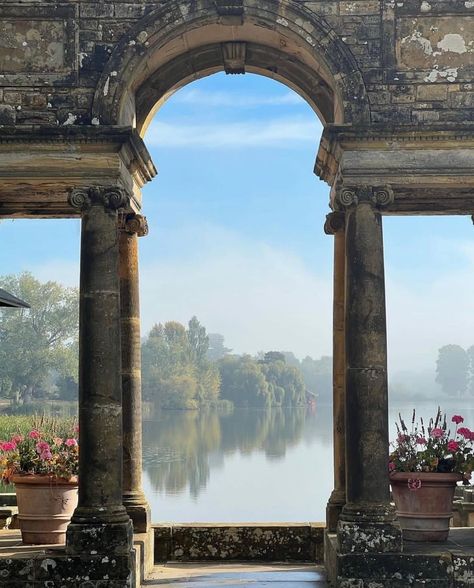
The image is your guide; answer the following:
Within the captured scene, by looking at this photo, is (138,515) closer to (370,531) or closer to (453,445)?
(370,531)

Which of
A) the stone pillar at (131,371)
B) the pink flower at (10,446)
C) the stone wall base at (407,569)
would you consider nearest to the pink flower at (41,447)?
the pink flower at (10,446)

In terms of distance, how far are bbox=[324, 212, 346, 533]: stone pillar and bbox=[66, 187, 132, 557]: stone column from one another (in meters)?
3.38

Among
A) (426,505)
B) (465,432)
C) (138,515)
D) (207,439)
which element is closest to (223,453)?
(207,439)

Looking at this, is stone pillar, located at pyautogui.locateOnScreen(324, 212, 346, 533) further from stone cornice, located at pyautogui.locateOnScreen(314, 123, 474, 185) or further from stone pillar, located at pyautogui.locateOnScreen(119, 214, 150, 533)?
stone pillar, located at pyautogui.locateOnScreen(119, 214, 150, 533)

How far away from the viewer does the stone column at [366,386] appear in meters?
12.8

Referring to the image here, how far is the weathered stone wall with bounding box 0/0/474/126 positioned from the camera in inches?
537

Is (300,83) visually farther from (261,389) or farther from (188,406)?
(261,389)

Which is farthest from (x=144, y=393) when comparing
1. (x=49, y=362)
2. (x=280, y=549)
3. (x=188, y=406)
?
(x=280, y=549)

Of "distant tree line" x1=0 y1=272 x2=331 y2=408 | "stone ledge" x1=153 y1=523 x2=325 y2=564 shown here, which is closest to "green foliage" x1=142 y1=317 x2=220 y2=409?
"distant tree line" x1=0 y1=272 x2=331 y2=408

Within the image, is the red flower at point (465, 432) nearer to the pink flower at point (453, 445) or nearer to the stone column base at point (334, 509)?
the pink flower at point (453, 445)

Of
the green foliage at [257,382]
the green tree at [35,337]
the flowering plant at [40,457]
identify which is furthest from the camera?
the green foliage at [257,382]

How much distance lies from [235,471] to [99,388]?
52.2 metres

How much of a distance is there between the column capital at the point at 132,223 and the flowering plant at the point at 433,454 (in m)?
4.88

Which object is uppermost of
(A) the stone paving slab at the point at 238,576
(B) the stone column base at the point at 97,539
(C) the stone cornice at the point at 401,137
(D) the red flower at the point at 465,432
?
(C) the stone cornice at the point at 401,137
